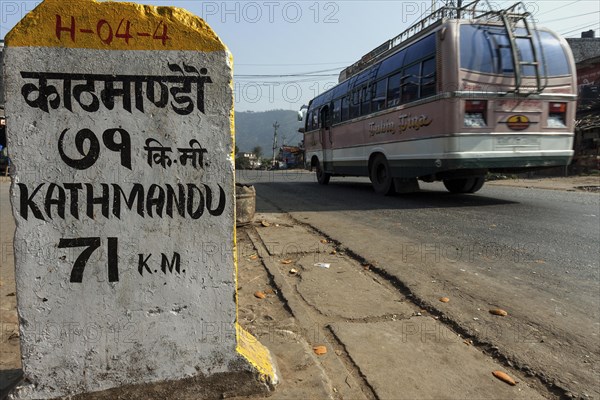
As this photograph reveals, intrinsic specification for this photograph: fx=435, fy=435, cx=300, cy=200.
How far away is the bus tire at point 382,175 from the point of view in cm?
980

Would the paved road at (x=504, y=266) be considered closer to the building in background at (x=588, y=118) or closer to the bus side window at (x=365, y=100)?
the bus side window at (x=365, y=100)

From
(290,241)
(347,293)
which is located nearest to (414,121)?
(290,241)

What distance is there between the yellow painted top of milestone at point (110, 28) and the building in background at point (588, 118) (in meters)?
19.3

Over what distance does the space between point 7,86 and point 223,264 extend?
1108 mm

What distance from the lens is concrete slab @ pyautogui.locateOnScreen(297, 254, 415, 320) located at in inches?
123

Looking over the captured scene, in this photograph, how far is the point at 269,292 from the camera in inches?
141

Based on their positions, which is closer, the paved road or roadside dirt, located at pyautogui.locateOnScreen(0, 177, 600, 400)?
roadside dirt, located at pyautogui.locateOnScreen(0, 177, 600, 400)

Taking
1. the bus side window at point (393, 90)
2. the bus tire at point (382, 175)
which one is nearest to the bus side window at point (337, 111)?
the bus tire at point (382, 175)

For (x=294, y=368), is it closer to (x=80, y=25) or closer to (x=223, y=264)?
(x=223, y=264)

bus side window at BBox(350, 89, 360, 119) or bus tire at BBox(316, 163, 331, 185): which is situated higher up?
bus side window at BBox(350, 89, 360, 119)

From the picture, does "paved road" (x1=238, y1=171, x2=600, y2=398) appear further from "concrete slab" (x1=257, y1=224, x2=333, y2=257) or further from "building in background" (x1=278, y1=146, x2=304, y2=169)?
"building in background" (x1=278, y1=146, x2=304, y2=169)

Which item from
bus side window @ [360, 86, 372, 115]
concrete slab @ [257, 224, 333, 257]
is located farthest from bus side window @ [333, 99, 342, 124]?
concrete slab @ [257, 224, 333, 257]

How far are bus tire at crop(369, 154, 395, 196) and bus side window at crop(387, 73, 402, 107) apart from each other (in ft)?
4.10

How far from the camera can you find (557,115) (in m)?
7.85
